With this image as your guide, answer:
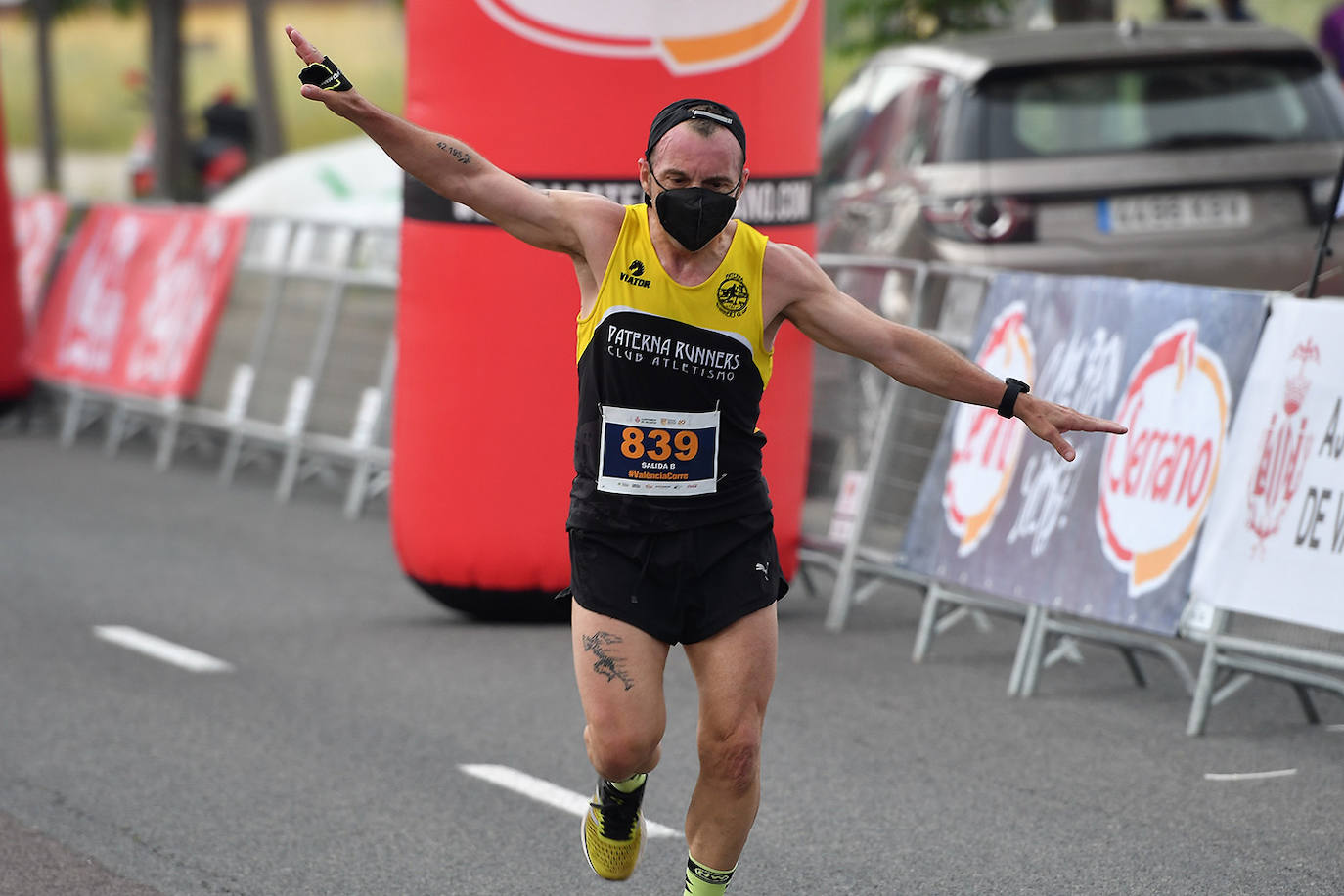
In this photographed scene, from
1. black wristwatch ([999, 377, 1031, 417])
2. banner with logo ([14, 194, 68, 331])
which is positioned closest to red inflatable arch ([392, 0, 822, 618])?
black wristwatch ([999, 377, 1031, 417])

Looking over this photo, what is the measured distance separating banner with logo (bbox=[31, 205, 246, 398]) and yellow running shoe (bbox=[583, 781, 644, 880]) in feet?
30.2

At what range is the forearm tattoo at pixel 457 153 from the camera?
4781mm

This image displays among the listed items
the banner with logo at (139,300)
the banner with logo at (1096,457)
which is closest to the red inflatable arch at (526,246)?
the banner with logo at (1096,457)

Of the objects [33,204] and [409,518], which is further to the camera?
[33,204]

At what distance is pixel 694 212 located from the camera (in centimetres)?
460

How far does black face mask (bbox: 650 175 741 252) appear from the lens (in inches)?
181

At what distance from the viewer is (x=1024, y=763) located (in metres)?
6.74

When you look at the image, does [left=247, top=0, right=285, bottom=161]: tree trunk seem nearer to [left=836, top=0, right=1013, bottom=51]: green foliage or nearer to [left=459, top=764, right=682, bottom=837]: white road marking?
[left=836, top=0, right=1013, bottom=51]: green foliage

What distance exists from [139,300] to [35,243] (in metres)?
2.28

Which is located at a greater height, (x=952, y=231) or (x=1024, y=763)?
(x=952, y=231)

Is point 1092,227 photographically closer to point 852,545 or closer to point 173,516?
point 852,545

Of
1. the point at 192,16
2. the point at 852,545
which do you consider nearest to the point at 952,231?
the point at 852,545

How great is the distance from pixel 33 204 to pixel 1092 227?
9893 millimetres

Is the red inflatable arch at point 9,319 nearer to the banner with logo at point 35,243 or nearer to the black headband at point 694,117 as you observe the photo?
the banner with logo at point 35,243
